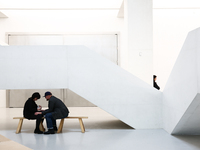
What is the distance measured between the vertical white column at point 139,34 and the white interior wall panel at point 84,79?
7.22 ft

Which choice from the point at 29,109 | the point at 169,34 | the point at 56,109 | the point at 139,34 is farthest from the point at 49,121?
the point at 169,34

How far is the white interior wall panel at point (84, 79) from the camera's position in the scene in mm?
8117

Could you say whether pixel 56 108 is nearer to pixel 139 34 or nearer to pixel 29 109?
pixel 29 109

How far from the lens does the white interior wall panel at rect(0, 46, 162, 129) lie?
8117 mm

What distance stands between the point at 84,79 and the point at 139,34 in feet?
11.0

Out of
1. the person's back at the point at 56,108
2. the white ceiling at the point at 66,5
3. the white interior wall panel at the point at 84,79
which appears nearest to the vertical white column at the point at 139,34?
the white interior wall panel at the point at 84,79

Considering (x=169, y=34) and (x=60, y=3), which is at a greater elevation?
(x=60, y=3)

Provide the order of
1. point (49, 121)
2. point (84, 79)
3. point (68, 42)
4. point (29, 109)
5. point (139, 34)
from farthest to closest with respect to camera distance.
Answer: point (68, 42), point (139, 34), point (84, 79), point (29, 109), point (49, 121)

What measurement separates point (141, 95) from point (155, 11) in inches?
316

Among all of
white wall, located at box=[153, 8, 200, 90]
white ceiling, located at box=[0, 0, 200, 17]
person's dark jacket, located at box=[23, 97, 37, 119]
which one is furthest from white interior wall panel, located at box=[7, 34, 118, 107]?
person's dark jacket, located at box=[23, 97, 37, 119]

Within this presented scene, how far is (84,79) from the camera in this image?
8.24 m

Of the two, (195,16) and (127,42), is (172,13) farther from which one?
(127,42)

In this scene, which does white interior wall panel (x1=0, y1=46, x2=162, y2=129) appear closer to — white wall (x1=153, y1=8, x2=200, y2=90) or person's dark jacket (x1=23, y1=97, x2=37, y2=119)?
person's dark jacket (x1=23, y1=97, x2=37, y2=119)

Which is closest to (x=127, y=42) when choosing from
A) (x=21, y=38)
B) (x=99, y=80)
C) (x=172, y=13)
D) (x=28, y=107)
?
(x=99, y=80)
